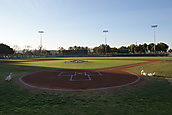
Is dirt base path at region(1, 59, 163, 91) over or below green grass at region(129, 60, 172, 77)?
below

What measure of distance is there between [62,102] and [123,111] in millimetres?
3082

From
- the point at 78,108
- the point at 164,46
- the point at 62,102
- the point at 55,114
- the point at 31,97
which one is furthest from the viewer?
the point at 164,46

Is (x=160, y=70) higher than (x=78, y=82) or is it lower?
higher

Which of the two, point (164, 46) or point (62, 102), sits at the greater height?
point (164, 46)

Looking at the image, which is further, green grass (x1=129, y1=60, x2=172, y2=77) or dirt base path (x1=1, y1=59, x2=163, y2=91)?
green grass (x1=129, y1=60, x2=172, y2=77)

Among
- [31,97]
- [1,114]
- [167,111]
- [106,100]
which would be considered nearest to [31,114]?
[1,114]

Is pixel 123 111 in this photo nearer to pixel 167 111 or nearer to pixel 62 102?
pixel 167 111

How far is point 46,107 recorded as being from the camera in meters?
6.08

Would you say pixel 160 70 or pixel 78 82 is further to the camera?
pixel 160 70

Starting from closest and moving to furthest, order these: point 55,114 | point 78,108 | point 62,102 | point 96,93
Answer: point 55,114 → point 78,108 → point 62,102 → point 96,93

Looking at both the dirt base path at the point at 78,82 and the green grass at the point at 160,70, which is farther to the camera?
the green grass at the point at 160,70

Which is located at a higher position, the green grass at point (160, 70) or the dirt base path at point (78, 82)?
the green grass at point (160, 70)

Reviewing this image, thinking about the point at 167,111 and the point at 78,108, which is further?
the point at 78,108

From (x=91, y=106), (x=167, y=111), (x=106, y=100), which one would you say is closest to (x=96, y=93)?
(x=106, y=100)
